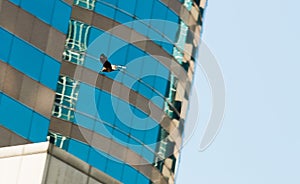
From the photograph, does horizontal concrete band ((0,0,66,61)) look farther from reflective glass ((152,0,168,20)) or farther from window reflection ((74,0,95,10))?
reflective glass ((152,0,168,20))

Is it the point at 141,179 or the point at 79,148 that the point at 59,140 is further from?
the point at 141,179

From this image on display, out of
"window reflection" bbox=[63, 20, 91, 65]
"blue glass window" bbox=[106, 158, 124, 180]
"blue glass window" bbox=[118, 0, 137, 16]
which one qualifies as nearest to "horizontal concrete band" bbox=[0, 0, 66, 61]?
"window reflection" bbox=[63, 20, 91, 65]

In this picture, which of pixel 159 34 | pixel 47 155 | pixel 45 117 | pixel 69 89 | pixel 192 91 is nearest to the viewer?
pixel 47 155

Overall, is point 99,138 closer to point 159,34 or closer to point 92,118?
point 92,118

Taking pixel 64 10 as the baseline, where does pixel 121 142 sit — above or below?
below

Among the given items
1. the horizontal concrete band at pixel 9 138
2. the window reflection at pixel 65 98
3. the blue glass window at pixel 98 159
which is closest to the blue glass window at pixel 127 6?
the window reflection at pixel 65 98

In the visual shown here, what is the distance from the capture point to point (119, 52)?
72.7 m

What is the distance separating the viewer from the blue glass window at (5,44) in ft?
205

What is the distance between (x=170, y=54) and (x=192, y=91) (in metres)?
5.48

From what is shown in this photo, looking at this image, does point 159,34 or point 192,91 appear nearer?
point 159,34

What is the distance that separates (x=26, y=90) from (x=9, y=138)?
314cm

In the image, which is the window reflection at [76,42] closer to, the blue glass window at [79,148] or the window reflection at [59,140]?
the window reflection at [59,140]

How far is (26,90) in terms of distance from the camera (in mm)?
63188

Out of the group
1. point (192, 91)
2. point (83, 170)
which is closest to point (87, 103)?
point (192, 91)
